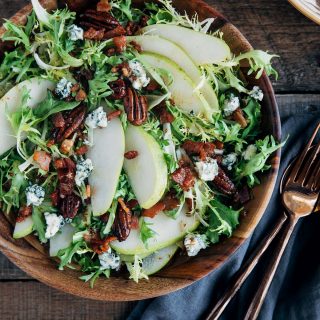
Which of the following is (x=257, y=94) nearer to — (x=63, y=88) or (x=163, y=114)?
(x=163, y=114)

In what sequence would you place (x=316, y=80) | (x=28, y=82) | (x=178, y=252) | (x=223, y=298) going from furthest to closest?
(x=316, y=80) < (x=223, y=298) < (x=178, y=252) < (x=28, y=82)

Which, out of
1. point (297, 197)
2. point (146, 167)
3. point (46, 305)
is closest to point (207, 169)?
point (146, 167)

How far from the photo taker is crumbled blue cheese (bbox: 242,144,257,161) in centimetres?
168

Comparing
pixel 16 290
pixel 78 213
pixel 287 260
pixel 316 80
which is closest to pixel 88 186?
pixel 78 213

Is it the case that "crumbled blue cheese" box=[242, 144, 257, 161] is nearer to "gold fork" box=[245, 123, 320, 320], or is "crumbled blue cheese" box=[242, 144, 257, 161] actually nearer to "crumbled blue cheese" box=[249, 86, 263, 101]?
"crumbled blue cheese" box=[249, 86, 263, 101]

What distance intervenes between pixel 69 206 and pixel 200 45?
1.81 feet

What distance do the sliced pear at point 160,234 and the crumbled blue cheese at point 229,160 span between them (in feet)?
0.56

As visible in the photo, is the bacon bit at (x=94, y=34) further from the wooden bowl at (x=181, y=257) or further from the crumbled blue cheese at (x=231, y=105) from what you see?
the crumbled blue cheese at (x=231, y=105)

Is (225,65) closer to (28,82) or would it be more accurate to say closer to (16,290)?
(28,82)

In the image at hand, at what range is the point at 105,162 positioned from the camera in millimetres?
1595

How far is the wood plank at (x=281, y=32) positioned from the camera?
2.00m

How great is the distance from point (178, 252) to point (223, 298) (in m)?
0.26

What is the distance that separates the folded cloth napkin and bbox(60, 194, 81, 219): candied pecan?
475mm

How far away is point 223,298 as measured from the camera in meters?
1.91
